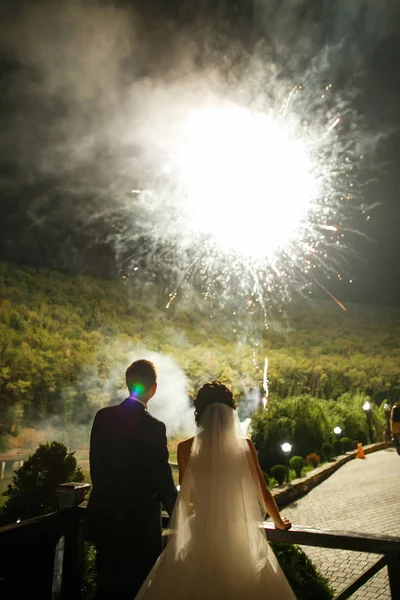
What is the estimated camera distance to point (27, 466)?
4.89 meters

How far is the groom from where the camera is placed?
1.97m

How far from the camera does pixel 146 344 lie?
18.7m

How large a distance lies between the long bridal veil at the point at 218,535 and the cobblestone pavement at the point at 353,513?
284 cm

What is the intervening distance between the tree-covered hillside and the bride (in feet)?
36.8

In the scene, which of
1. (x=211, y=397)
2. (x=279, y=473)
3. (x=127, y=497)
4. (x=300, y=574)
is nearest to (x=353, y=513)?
(x=279, y=473)

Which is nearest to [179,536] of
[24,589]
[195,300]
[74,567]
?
[74,567]

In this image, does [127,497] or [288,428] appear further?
[288,428]

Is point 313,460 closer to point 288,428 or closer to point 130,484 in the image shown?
point 288,428

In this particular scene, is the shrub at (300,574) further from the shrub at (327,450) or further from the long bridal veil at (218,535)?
the shrub at (327,450)

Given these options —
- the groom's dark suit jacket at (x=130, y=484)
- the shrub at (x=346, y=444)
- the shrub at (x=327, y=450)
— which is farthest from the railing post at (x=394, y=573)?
the shrub at (x=346, y=444)

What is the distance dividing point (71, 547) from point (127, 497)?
1.04 meters

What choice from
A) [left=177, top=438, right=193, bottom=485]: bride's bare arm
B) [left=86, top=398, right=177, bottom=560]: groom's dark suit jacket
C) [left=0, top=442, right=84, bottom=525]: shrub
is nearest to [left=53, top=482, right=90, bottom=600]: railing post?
[left=86, top=398, right=177, bottom=560]: groom's dark suit jacket

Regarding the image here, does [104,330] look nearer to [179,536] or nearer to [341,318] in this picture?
[179,536]

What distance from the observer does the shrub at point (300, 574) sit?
3.95 m
